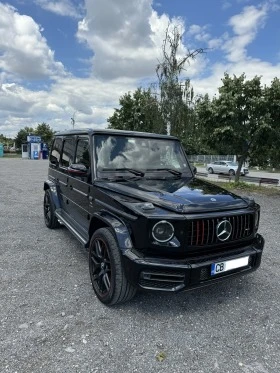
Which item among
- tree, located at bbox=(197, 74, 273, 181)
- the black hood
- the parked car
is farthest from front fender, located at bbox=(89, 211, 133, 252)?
the parked car

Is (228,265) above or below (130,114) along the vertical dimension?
below

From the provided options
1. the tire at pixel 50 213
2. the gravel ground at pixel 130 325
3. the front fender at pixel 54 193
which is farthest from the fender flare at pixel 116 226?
Answer: the tire at pixel 50 213

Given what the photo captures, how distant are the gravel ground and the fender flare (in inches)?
30.9

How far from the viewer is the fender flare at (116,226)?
295 centimetres

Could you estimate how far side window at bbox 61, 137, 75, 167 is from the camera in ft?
15.8

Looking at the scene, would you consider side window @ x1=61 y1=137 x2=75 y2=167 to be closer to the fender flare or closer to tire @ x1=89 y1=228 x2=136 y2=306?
the fender flare

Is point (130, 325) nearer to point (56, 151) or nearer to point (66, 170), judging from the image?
point (66, 170)

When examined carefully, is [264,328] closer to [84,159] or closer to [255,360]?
[255,360]

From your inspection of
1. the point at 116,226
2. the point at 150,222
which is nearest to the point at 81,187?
the point at 116,226

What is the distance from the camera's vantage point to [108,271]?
3.24 m

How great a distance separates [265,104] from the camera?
1220 centimetres

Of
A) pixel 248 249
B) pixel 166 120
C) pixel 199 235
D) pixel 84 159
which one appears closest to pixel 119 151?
pixel 84 159

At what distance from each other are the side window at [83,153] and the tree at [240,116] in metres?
9.60

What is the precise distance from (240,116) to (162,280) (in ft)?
39.1
